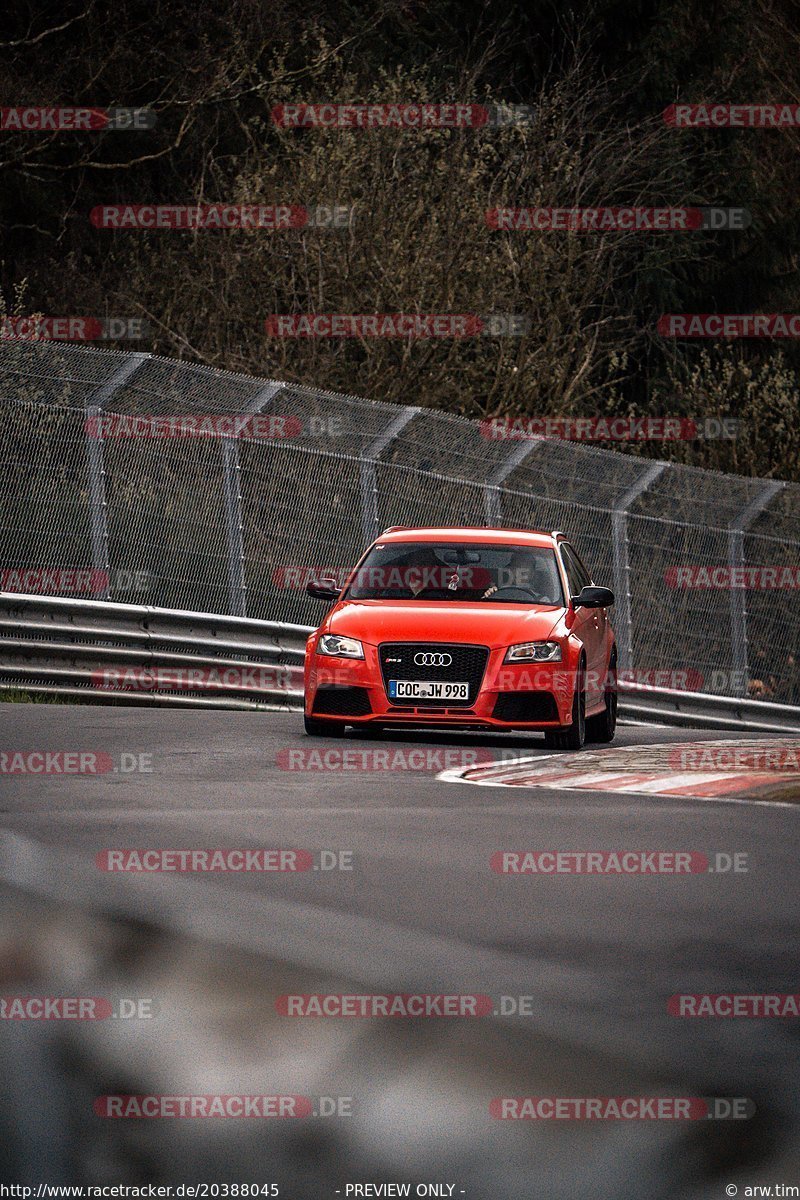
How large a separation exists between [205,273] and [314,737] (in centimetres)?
1740

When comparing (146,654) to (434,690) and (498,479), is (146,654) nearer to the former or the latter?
(434,690)

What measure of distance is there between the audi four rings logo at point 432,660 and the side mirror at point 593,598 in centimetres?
135

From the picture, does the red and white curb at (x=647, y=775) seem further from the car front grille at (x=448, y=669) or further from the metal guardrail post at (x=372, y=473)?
the metal guardrail post at (x=372, y=473)

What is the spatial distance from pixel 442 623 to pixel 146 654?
446 centimetres

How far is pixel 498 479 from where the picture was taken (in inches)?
918

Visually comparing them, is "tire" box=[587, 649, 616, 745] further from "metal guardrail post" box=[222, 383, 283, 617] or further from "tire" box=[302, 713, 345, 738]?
"metal guardrail post" box=[222, 383, 283, 617]

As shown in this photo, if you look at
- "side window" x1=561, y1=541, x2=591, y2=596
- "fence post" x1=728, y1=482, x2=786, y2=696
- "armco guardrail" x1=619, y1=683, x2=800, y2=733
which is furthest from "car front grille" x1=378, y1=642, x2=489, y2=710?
"fence post" x1=728, y1=482, x2=786, y2=696

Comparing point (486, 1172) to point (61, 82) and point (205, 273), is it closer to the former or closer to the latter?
point (205, 273)

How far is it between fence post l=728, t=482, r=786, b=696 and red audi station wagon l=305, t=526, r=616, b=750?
28.7ft

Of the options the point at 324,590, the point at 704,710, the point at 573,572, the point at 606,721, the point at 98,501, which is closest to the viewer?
the point at 324,590

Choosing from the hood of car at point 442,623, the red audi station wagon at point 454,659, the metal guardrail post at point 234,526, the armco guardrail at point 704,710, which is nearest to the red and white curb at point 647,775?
the red audi station wagon at point 454,659

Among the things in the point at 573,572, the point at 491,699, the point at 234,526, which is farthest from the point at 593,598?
the point at 234,526

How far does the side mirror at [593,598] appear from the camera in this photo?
16562mm

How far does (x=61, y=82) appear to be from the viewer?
35688 mm
